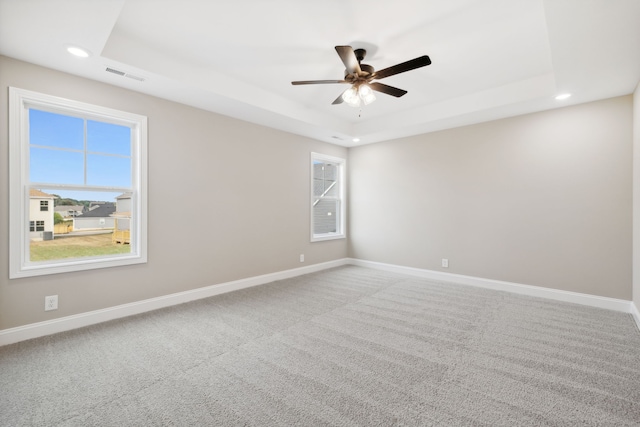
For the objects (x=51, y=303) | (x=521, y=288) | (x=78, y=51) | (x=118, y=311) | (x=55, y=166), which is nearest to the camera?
(x=78, y=51)

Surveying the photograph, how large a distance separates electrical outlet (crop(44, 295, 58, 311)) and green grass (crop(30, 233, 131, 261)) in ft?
1.24

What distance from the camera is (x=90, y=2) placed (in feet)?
6.06

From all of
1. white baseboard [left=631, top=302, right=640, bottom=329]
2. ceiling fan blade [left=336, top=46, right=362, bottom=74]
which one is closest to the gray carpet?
white baseboard [left=631, top=302, right=640, bottom=329]

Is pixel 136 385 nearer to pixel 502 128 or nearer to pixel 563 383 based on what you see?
pixel 563 383

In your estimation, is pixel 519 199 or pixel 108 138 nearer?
pixel 108 138

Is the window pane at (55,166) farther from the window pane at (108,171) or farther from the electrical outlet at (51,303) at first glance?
the electrical outlet at (51,303)

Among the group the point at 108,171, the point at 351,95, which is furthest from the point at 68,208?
the point at 351,95

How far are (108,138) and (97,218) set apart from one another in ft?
2.86

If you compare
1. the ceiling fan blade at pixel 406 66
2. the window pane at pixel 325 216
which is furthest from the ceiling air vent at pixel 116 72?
the window pane at pixel 325 216

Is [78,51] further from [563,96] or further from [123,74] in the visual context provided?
A: [563,96]

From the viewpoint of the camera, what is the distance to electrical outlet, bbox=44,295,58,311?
104 inches

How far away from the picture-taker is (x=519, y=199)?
13.0 ft

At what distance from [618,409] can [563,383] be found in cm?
27

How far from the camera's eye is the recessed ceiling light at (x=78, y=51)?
2.33 m
